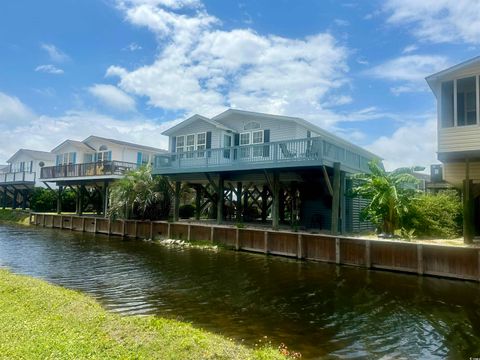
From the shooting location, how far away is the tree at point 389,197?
18234 millimetres

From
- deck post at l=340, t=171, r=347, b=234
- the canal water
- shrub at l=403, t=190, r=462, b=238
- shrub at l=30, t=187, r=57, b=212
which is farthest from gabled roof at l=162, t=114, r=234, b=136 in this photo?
shrub at l=30, t=187, r=57, b=212

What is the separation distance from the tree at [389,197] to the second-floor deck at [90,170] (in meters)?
19.9

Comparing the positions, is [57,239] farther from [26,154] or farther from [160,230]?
[26,154]

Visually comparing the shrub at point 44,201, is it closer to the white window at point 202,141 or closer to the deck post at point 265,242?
the white window at point 202,141

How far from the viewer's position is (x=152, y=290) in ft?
37.1

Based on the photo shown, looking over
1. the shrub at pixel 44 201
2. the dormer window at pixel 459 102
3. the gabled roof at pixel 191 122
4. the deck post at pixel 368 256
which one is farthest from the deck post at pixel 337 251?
the shrub at pixel 44 201

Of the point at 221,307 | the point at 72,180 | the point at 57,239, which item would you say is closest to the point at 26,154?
the point at 72,180

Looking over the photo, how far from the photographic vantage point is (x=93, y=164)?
31.2 m

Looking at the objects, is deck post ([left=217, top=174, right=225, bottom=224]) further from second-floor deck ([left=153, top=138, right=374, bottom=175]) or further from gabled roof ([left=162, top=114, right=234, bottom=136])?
gabled roof ([left=162, top=114, right=234, bottom=136])

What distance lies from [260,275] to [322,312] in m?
4.63

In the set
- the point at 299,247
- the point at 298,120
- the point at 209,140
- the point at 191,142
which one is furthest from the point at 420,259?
the point at 191,142

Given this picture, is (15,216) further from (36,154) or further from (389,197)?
(389,197)

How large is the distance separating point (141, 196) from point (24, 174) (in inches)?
1045

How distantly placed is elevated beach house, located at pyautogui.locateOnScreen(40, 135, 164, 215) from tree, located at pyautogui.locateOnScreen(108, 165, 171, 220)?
4.24 metres
